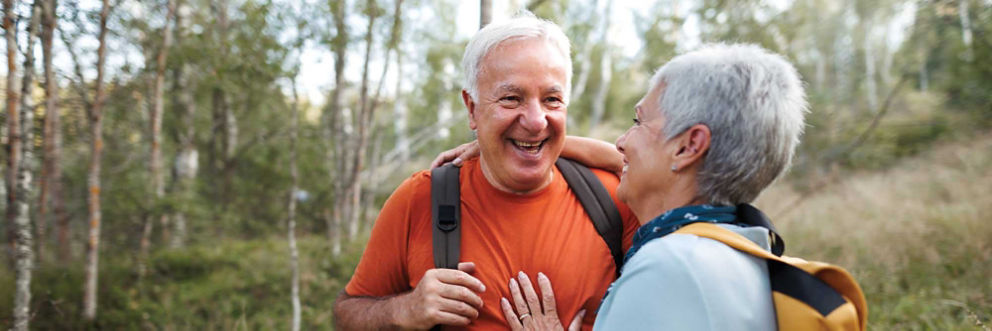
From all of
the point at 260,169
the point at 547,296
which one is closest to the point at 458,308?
the point at 547,296

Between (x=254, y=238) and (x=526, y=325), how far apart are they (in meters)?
11.4

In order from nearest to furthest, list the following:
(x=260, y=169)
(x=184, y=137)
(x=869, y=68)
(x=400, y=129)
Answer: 1. (x=184, y=137)
2. (x=260, y=169)
3. (x=400, y=129)
4. (x=869, y=68)

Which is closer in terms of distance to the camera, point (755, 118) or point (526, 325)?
point (755, 118)

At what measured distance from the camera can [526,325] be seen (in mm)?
1770

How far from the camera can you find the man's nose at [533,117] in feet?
6.57

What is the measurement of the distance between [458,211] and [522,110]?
0.45 metres

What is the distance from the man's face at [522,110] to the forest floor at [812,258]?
311cm

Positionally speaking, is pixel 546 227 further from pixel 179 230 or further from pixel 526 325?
pixel 179 230

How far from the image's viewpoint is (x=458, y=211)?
1995mm

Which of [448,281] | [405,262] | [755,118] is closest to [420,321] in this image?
[448,281]

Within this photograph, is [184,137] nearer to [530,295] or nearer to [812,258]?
[530,295]

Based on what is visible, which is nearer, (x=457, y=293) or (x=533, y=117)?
(x=457, y=293)

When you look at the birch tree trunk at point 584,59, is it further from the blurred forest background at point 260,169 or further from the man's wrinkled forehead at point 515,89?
the man's wrinkled forehead at point 515,89

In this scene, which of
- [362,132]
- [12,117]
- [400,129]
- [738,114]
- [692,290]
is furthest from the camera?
[400,129]
